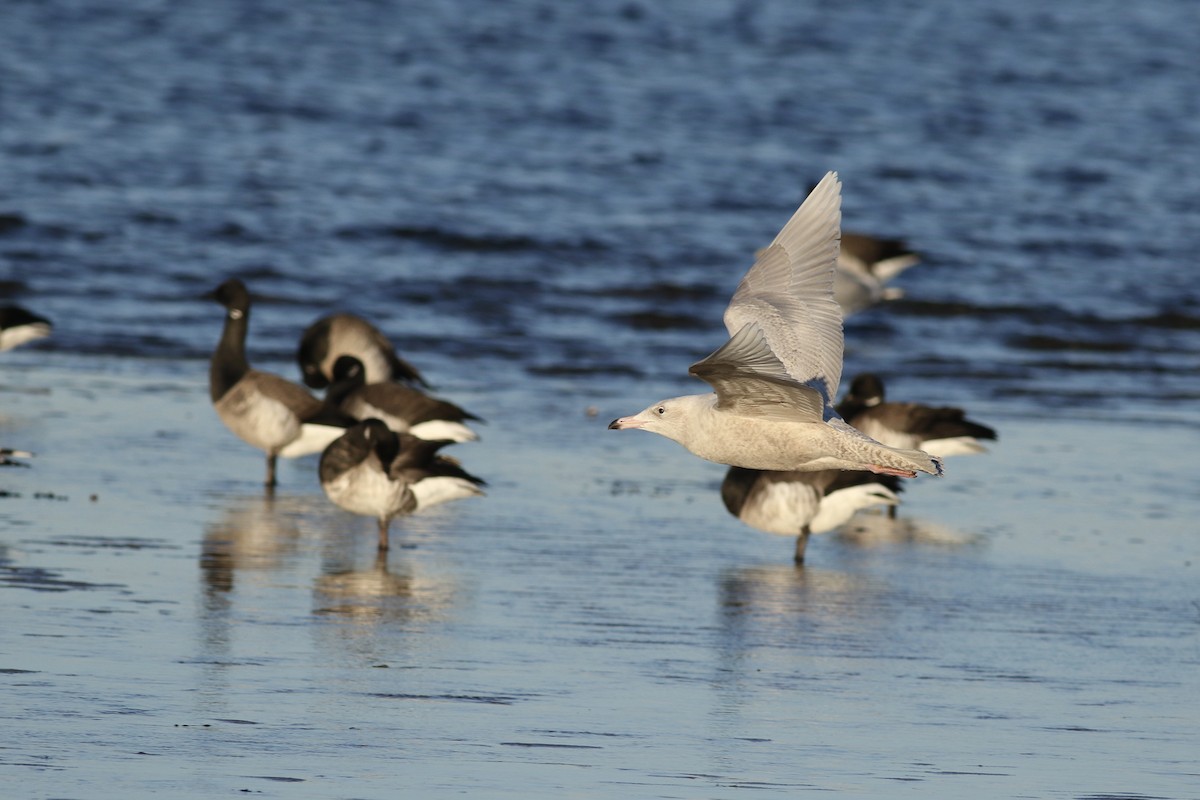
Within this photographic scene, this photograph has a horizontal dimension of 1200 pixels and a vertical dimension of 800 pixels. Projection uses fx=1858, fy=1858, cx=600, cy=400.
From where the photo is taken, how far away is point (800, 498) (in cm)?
953

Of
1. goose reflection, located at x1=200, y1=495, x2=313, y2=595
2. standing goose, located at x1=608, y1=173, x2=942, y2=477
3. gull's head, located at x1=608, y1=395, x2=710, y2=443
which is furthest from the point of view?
goose reflection, located at x1=200, y1=495, x2=313, y2=595

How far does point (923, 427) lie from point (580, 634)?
191 inches

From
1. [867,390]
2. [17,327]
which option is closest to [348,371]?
[17,327]

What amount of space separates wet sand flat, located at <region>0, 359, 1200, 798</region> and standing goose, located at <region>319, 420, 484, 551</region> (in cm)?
23

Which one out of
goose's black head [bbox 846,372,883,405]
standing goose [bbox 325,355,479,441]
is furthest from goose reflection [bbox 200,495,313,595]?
goose's black head [bbox 846,372,883,405]

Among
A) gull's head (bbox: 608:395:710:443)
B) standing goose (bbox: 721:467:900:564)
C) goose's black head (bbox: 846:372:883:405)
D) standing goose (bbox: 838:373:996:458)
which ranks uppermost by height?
gull's head (bbox: 608:395:710:443)

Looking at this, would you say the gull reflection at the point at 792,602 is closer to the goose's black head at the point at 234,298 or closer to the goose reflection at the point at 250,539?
the goose reflection at the point at 250,539

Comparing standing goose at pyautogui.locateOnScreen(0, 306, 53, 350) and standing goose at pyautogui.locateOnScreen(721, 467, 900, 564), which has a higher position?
standing goose at pyautogui.locateOnScreen(0, 306, 53, 350)

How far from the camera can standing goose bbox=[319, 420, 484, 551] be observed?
9430 mm

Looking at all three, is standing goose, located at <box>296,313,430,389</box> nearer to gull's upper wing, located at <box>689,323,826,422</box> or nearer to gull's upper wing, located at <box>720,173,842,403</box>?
gull's upper wing, located at <box>720,173,842,403</box>

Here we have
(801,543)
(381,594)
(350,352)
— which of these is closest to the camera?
(381,594)

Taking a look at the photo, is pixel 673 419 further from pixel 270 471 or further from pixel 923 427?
pixel 923 427

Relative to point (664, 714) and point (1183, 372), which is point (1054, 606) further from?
point (1183, 372)

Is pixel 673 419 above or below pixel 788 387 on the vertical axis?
below
